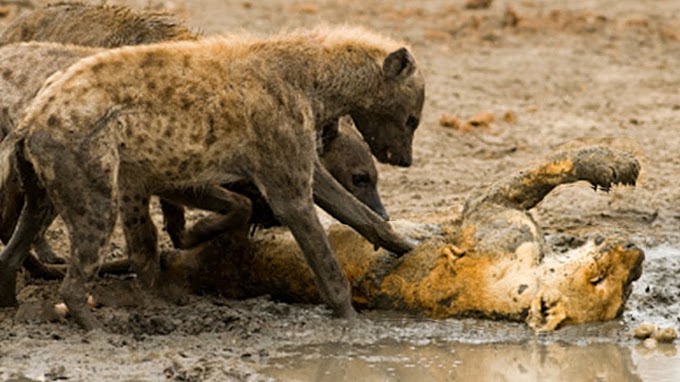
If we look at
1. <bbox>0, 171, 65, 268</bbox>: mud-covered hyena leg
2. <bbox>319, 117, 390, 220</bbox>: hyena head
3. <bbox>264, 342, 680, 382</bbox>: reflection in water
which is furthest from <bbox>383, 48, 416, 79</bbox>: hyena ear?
<bbox>0, 171, 65, 268</bbox>: mud-covered hyena leg

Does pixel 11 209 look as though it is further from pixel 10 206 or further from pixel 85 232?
pixel 85 232

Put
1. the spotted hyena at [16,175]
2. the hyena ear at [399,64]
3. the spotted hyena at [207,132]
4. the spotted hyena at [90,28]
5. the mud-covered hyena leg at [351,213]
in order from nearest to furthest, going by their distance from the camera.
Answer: the spotted hyena at [207,132]
the spotted hyena at [16,175]
the mud-covered hyena leg at [351,213]
the hyena ear at [399,64]
the spotted hyena at [90,28]

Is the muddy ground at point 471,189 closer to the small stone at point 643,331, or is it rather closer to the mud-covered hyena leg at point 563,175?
the small stone at point 643,331

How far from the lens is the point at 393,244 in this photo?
23.3ft

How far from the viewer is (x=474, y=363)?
6426 millimetres

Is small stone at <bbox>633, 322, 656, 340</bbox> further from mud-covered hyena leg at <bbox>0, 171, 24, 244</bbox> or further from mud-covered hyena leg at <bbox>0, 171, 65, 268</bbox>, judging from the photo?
mud-covered hyena leg at <bbox>0, 171, 24, 244</bbox>

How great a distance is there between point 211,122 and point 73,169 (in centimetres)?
62

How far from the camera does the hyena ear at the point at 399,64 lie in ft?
23.6

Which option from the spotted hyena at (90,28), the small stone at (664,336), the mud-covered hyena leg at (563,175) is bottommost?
the small stone at (664,336)

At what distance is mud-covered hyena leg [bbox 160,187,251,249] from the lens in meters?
7.14

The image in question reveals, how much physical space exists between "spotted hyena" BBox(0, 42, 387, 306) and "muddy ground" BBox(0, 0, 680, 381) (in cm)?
23

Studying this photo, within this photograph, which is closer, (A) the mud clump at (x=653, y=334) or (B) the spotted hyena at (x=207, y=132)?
(B) the spotted hyena at (x=207, y=132)

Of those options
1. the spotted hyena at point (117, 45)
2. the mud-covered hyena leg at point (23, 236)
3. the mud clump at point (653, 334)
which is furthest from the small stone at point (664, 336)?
the mud-covered hyena leg at point (23, 236)

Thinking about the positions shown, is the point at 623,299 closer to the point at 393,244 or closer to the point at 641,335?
the point at 641,335
